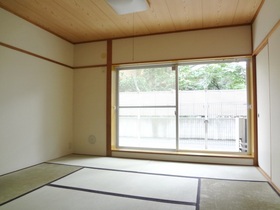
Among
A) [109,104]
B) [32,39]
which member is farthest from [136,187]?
[32,39]

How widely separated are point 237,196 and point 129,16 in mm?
2969

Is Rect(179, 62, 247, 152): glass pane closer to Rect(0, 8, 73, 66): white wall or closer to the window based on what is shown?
the window

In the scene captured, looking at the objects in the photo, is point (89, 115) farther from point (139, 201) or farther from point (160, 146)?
point (139, 201)

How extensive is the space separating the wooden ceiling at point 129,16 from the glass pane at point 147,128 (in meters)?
1.63

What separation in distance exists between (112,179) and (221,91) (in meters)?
2.55

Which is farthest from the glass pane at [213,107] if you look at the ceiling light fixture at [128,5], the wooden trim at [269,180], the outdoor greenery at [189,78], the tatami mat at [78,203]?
the tatami mat at [78,203]

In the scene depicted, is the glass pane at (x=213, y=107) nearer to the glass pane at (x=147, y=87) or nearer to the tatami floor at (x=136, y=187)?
the glass pane at (x=147, y=87)

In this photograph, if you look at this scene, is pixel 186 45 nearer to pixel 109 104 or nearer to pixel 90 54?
pixel 109 104

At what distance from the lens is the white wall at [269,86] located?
2.33 meters

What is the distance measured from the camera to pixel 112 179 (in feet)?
8.88

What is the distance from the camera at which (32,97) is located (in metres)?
3.40

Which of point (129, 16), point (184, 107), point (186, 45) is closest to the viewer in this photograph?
point (129, 16)

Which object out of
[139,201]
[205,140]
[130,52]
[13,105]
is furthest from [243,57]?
[13,105]

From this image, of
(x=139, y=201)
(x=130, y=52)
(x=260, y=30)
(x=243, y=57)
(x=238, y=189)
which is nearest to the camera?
(x=139, y=201)
